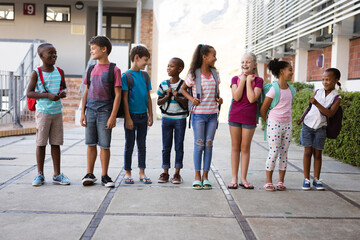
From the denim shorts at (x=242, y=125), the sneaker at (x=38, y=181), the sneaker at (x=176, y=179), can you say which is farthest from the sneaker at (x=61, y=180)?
the denim shorts at (x=242, y=125)

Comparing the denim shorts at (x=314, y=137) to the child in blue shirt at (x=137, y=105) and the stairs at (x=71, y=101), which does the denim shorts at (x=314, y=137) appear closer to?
the child in blue shirt at (x=137, y=105)

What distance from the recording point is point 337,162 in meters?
6.55

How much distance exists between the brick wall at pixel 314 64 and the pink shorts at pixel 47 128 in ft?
37.8

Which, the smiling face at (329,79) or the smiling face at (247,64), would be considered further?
the smiling face at (329,79)

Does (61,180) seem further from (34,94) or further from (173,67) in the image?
(173,67)

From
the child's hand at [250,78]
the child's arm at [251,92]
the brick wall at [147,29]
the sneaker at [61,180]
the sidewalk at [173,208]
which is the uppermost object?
the brick wall at [147,29]

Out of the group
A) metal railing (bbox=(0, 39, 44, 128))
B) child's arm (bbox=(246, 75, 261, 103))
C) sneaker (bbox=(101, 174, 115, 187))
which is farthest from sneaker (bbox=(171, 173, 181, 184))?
metal railing (bbox=(0, 39, 44, 128))

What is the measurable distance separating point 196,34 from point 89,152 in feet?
297

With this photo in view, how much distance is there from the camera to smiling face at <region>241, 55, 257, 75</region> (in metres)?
4.52

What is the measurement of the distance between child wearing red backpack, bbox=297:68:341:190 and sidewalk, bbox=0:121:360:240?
280 millimetres

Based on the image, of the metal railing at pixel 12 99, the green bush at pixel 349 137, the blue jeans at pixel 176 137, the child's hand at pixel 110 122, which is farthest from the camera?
the metal railing at pixel 12 99

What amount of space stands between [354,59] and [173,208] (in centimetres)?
1001

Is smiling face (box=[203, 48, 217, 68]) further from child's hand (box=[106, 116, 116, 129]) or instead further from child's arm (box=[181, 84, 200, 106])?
child's hand (box=[106, 116, 116, 129])

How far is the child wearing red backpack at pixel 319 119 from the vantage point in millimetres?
4621
